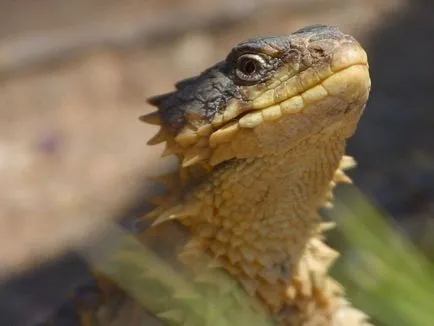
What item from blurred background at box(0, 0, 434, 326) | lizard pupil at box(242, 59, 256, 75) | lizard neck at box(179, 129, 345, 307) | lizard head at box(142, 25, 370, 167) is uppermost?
lizard pupil at box(242, 59, 256, 75)

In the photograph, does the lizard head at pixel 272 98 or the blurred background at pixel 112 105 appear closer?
the lizard head at pixel 272 98

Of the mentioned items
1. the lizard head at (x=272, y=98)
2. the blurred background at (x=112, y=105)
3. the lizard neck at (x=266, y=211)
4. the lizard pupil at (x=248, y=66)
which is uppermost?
the lizard pupil at (x=248, y=66)

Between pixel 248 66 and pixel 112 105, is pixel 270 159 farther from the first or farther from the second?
pixel 112 105

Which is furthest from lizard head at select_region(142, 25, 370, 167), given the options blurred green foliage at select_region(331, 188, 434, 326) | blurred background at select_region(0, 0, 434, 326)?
blurred background at select_region(0, 0, 434, 326)

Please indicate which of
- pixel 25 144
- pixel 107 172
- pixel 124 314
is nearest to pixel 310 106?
pixel 124 314

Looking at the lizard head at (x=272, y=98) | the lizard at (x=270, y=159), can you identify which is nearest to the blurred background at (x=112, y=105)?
the lizard at (x=270, y=159)

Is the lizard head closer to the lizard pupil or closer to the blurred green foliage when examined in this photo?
the lizard pupil

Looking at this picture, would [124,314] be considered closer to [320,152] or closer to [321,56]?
[320,152]

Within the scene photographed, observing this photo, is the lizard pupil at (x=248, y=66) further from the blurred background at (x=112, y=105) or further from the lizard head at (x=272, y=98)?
the blurred background at (x=112, y=105)
